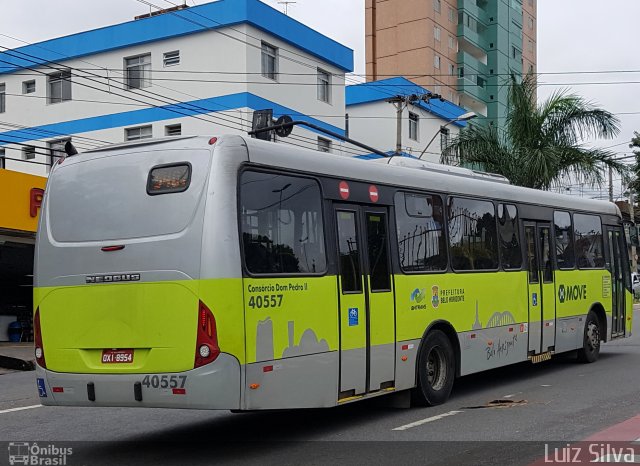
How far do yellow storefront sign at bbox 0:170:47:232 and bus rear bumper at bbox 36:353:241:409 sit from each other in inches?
562

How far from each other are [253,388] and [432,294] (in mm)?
3674

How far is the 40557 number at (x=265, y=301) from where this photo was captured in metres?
7.91

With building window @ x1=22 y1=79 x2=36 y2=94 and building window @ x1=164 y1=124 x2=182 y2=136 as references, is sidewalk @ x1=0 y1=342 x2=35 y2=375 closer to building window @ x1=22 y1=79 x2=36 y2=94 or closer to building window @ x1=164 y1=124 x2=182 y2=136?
building window @ x1=164 y1=124 x2=182 y2=136

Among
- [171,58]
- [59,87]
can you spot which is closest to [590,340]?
[171,58]

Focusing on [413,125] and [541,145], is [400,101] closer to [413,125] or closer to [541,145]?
[541,145]

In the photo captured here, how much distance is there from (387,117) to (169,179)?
37.8m

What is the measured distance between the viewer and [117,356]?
7938mm

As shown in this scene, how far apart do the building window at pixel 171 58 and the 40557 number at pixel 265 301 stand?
27.5 m

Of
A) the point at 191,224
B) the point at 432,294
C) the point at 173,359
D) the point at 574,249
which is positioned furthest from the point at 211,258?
the point at 574,249

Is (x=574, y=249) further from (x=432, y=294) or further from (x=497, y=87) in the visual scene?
(x=497, y=87)

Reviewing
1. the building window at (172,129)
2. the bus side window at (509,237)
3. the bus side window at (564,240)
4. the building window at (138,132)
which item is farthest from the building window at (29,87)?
the bus side window at (509,237)

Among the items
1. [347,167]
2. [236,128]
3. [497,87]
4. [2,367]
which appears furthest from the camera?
[497,87]

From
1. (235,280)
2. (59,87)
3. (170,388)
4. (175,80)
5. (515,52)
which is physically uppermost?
(515,52)

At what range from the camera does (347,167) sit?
31.4ft
